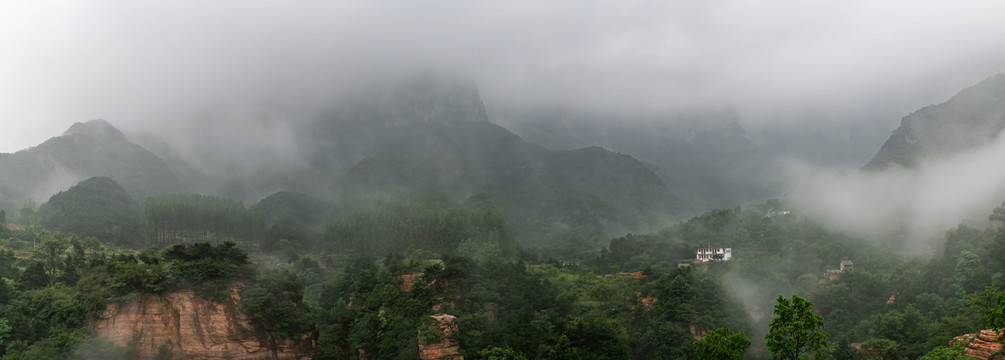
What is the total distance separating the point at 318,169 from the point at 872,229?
5203 inches

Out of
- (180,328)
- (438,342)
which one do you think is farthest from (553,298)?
(180,328)

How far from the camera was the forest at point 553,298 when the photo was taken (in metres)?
32.7

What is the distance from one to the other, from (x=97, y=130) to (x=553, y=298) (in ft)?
425

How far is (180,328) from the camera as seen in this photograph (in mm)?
34312

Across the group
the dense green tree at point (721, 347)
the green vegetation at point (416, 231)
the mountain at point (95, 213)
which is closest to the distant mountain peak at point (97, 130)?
the mountain at point (95, 213)

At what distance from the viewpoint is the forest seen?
107ft

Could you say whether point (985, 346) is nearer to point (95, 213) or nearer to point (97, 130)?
point (95, 213)

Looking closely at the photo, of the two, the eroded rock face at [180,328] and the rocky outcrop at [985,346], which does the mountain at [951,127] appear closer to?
the rocky outcrop at [985,346]

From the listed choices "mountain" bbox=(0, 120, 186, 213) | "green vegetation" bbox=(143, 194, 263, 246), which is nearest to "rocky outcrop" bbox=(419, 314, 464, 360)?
"green vegetation" bbox=(143, 194, 263, 246)

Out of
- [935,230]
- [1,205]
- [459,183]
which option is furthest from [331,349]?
[459,183]

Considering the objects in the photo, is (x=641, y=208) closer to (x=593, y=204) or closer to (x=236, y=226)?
(x=593, y=204)

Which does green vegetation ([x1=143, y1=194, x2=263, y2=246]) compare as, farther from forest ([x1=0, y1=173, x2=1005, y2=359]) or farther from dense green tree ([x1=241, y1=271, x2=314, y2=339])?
dense green tree ([x1=241, y1=271, x2=314, y2=339])

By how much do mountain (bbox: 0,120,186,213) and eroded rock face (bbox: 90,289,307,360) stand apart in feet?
236

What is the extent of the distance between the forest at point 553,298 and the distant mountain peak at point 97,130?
6121cm
